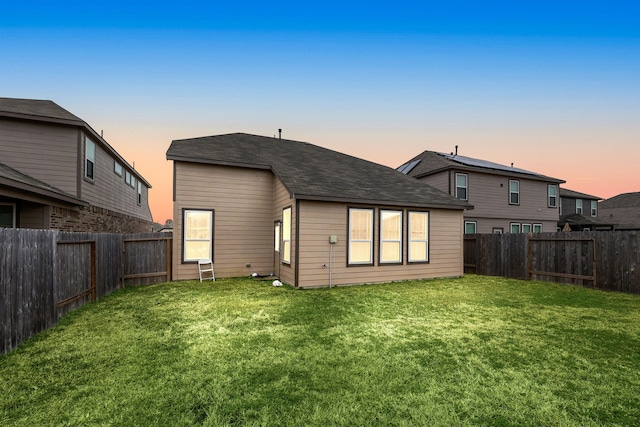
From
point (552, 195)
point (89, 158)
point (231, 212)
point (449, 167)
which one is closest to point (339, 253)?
point (231, 212)

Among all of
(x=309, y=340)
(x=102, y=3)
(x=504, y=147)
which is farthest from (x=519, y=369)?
(x=504, y=147)

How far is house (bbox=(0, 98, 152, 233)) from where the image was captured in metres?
8.87

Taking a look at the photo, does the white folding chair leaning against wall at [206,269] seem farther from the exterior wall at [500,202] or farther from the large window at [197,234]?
the exterior wall at [500,202]

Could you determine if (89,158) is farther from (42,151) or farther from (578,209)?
(578,209)

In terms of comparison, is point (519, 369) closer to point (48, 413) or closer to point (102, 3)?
point (48, 413)

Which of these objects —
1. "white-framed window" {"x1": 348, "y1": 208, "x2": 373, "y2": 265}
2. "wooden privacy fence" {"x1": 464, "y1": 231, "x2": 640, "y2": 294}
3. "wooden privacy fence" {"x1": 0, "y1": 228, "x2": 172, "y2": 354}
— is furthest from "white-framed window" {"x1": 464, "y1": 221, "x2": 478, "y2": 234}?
"wooden privacy fence" {"x1": 0, "y1": 228, "x2": 172, "y2": 354}

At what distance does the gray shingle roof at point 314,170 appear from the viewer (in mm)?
9547

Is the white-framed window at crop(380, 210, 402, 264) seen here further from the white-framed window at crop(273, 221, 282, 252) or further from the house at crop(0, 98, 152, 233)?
the house at crop(0, 98, 152, 233)

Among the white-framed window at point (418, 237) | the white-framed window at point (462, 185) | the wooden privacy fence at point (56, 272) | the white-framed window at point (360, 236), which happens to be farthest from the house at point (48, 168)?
the white-framed window at point (462, 185)

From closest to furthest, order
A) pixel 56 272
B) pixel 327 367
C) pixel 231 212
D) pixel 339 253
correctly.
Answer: pixel 327 367
pixel 56 272
pixel 339 253
pixel 231 212

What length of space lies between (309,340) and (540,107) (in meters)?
17.9

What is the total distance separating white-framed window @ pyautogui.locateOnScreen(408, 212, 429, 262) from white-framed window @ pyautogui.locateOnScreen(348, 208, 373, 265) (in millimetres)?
1690

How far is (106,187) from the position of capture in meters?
13.6

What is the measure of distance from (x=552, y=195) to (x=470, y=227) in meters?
7.96
